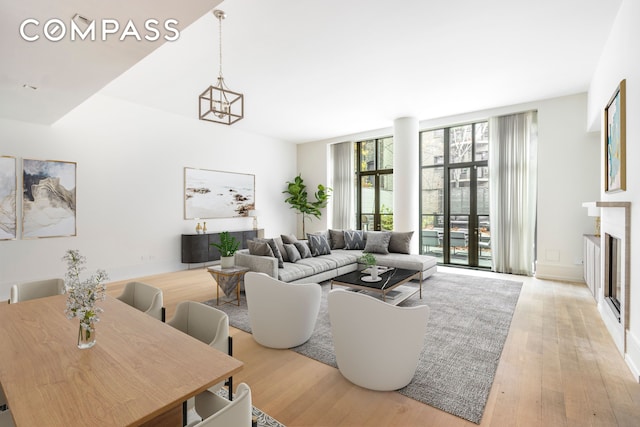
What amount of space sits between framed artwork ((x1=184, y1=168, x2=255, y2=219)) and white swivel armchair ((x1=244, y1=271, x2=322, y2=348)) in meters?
4.28

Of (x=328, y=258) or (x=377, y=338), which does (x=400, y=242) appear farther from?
(x=377, y=338)

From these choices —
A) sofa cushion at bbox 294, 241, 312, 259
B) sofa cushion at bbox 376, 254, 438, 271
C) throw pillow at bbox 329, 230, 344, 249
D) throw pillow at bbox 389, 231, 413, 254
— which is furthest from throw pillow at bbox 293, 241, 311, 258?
throw pillow at bbox 389, 231, 413, 254

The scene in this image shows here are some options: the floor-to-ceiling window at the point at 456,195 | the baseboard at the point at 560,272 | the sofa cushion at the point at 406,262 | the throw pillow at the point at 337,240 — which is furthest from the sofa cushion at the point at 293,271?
the baseboard at the point at 560,272

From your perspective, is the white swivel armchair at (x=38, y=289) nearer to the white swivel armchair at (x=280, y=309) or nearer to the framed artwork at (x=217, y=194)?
the white swivel armchair at (x=280, y=309)

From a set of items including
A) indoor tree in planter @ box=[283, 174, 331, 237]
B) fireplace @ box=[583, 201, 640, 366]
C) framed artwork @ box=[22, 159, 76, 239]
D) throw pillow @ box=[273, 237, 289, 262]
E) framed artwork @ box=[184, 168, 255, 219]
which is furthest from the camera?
indoor tree in planter @ box=[283, 174, 331, 237]

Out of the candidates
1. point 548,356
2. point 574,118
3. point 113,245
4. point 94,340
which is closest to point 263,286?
point 94,340

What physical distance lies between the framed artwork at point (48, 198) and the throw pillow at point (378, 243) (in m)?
5.09

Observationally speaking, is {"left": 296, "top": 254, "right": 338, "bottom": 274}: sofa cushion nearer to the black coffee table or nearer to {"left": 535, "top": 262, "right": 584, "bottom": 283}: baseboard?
the black coffee table

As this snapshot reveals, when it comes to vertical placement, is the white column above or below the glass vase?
above

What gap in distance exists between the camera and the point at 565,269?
5.42 m

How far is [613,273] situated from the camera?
343cm

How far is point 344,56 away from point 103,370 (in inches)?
156

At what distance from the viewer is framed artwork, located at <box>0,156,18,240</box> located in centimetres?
444

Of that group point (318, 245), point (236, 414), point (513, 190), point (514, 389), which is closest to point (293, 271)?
point (318, 245)
